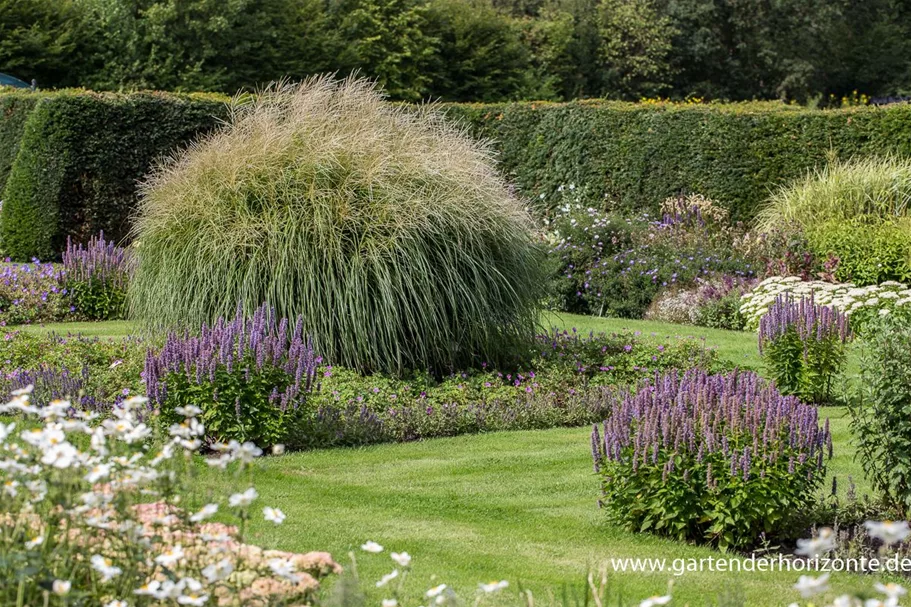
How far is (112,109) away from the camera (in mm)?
15586

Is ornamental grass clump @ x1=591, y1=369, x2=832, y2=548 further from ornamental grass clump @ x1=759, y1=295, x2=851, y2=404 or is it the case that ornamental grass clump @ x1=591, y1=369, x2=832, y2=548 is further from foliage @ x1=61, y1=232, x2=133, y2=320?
foliage @ x1=61, y1=232, x2=133, y2=320

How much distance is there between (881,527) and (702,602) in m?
2.33

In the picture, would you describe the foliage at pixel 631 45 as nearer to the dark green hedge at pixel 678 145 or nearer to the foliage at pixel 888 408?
the dark green hedge at pixel 678 145

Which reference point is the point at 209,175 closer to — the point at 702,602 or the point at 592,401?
the point at 592,401

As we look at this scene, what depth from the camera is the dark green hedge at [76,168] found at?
15.2 m

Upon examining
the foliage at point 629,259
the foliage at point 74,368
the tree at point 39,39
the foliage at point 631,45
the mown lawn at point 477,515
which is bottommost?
the mown lawn at point 477,515

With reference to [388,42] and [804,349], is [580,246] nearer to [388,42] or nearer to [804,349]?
[804,349]

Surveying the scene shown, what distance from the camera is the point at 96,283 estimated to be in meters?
12.6

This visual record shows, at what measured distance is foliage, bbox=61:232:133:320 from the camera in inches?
488

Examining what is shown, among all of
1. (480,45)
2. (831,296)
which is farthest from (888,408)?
(480,45)

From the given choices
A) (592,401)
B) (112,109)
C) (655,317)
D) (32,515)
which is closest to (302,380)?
(592,401)

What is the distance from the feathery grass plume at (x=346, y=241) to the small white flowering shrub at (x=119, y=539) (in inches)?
196

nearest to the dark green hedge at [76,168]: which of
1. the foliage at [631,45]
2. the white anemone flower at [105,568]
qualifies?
the white anemone flower at [105,568]

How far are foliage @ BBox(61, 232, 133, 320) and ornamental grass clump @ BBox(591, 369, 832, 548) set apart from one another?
8.41 m
